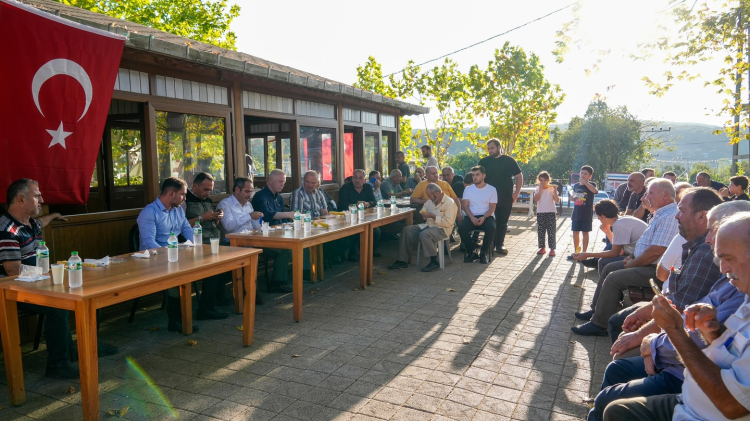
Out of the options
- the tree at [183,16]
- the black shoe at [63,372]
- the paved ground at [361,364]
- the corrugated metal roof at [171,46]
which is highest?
the tree at [183,16]

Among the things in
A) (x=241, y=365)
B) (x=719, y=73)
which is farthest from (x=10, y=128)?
(x=719, y=73)

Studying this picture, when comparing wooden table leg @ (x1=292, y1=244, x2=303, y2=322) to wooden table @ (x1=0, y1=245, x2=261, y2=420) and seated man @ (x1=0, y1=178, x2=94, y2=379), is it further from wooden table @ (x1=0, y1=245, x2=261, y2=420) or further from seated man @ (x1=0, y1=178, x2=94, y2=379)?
seated man @ (x1=0, y1=178, x2=94, y2=379)

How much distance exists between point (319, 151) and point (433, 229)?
313 centimetres

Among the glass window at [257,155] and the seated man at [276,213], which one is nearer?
the seated man at [276,213]

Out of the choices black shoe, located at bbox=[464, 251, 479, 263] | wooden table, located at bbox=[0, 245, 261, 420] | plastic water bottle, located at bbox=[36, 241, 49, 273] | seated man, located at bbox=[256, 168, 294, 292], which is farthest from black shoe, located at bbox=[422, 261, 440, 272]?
plastic water bottle, located at bbox=[36, 241, 49, 273]

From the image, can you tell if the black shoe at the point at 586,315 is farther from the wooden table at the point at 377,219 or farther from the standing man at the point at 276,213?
the standing man at the point at 276,213

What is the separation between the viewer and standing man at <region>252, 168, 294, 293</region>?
624 centimetres

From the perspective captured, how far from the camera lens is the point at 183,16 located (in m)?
19.1

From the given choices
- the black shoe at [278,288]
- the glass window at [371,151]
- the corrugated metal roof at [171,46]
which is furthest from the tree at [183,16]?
the black shoe at [278,288]

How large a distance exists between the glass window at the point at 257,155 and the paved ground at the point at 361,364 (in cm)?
402

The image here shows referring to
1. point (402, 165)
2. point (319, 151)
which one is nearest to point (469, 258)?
point (319, 151)

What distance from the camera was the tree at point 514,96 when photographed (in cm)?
1802

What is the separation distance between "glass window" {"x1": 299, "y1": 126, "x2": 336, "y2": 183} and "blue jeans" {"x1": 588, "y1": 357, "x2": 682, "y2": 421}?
676 cm

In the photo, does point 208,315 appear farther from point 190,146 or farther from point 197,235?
point 190,146
